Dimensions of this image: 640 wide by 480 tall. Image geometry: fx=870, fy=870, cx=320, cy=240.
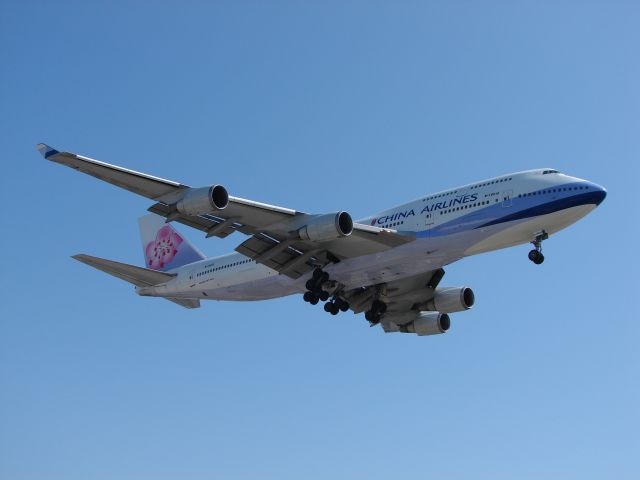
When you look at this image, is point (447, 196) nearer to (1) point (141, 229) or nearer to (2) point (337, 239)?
(2) point (337, 239)

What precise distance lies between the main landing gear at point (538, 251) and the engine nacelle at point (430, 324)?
9979 mm

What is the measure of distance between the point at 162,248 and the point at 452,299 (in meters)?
16.1

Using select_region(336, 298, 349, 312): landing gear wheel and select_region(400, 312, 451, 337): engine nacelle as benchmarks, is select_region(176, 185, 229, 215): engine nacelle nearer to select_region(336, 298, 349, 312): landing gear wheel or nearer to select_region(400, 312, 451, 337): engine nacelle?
select_region(336, 298, 349, 312): landing gear wheel

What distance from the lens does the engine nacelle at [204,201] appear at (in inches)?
1249

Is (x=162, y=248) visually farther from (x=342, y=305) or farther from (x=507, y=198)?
(x=507, y=198)

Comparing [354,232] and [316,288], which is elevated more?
[354,232]

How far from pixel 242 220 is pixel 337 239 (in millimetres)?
3979

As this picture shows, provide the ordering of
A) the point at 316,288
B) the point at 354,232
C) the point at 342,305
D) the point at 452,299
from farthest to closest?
1. the point at 452,299
2. the point at 342,305
3. the point at 316,288
4. the point at 354,232

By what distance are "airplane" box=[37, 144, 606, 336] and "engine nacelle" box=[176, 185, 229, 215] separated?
0.04 metres

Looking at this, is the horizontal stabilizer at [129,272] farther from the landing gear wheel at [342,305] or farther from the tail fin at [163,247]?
the landing gear wheel at [342,305]

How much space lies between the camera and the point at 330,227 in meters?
33.8

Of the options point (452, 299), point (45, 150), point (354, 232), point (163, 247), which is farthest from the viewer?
point (163, 247)

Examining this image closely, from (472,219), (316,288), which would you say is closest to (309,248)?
(316,288)

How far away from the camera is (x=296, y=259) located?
1471 inches
